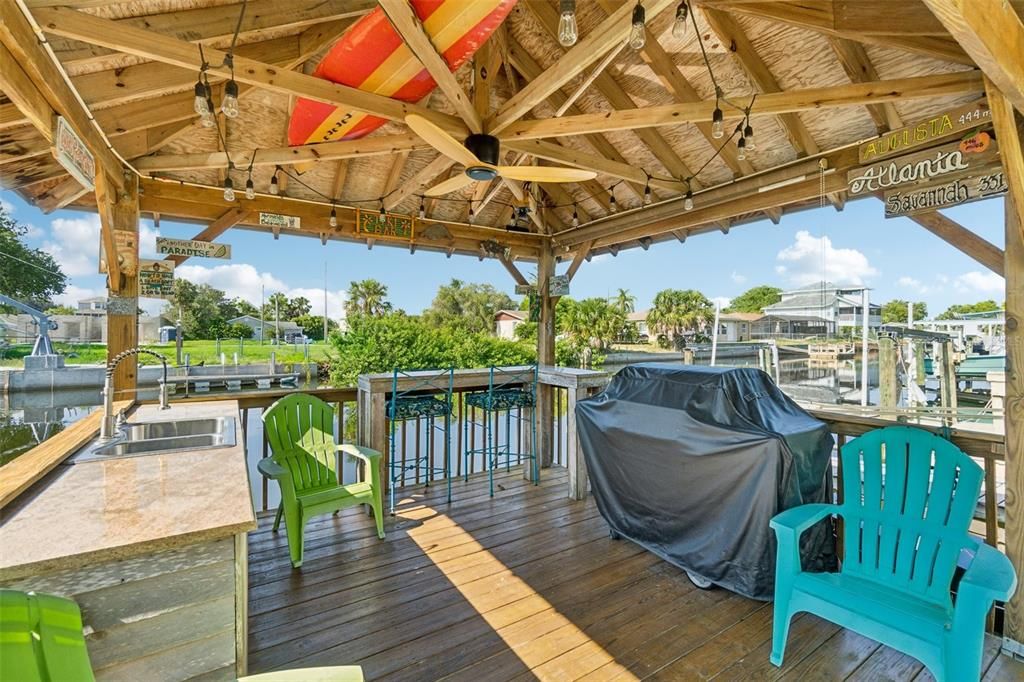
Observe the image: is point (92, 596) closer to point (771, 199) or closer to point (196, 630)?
point (196, 630)

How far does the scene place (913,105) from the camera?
9.95 feet

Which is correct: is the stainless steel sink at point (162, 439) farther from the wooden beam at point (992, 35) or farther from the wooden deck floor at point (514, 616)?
the wooden beam at point (992, 35)

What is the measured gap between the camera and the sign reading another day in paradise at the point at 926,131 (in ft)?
8.02

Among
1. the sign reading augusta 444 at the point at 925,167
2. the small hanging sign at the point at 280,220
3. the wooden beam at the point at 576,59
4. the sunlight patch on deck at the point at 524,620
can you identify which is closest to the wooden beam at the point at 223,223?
the small hanging sign at the point at 280,220

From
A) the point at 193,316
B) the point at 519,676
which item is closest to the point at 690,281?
the point at 193,316

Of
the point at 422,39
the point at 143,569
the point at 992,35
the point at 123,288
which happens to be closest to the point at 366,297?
the point at 123,288

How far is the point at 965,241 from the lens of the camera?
279cm

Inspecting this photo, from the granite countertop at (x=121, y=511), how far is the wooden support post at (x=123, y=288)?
209 centimetres

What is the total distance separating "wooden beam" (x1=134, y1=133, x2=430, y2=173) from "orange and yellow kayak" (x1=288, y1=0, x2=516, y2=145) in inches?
6.1

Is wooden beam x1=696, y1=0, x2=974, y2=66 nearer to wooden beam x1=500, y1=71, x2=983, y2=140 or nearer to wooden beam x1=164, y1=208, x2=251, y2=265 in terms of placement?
wooden beam x1=500, y1=71, x2=983, y2=140

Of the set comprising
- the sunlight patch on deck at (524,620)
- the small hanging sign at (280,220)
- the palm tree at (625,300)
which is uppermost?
the palm tree at (625,300)

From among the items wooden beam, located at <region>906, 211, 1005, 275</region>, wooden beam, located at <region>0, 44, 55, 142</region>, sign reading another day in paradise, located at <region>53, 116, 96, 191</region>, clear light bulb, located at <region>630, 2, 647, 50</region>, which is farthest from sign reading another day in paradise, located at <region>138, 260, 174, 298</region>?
wooden beam, located at <region>906, 211, 1005, 275</region>

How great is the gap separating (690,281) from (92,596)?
2178 cm

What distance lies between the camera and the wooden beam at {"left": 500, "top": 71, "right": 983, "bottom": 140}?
2424mm
